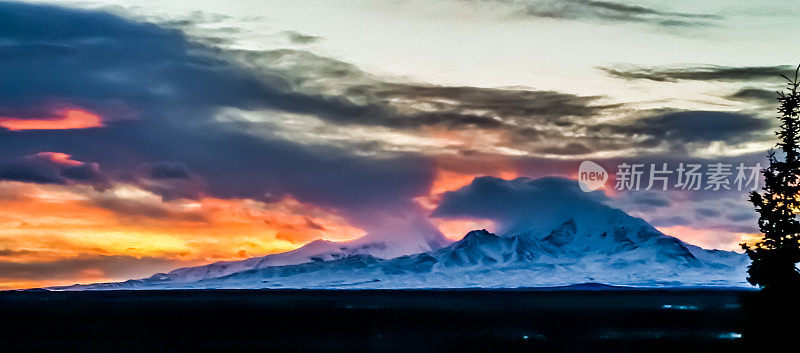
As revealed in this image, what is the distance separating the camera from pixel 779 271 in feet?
193
